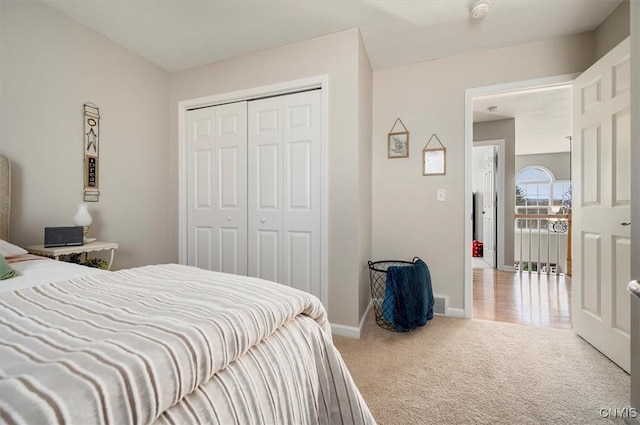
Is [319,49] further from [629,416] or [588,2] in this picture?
[629,416]

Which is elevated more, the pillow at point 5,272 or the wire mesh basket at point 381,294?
the pillow at point 5,272

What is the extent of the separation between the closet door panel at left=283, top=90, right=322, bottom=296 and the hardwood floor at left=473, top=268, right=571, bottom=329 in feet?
5.42

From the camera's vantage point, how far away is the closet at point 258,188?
7.79 feet

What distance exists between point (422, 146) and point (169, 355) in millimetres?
2664

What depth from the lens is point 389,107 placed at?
2768 mm

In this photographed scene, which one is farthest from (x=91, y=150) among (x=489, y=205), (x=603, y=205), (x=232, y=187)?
(x=489, y=205)

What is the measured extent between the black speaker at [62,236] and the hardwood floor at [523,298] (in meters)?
3.31

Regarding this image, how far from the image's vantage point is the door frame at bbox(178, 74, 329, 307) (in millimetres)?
2289

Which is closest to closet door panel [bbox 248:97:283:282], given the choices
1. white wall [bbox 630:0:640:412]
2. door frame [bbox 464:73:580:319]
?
door frame [bbox 464:73:580:319]

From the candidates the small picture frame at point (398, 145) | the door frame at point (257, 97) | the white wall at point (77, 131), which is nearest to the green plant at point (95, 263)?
the white wall at point (77, 131)

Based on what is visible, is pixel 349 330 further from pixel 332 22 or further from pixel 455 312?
pixel 332 22

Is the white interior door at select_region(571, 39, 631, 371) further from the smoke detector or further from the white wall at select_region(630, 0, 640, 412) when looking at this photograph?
the smoke detector

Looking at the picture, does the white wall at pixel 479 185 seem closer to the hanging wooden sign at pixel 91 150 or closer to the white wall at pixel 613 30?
the white wall at pixel 613 30

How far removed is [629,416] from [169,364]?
79.7 inches
